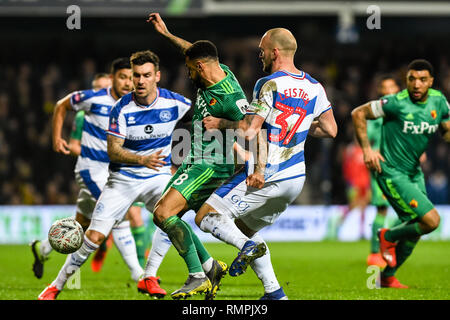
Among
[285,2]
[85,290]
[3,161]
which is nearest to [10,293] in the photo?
[85,290]

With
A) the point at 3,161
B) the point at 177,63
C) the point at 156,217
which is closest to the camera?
the point at 156,217

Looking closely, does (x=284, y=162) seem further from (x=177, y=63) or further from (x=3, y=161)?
(x=177, y=63)

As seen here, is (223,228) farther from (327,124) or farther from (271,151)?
(327,124)

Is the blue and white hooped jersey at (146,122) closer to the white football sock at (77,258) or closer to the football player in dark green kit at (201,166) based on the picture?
the white football sock at (77,258)

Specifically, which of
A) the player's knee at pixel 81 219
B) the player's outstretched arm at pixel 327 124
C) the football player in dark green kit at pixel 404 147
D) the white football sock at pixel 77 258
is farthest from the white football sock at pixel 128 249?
the player's outstretched arm at pixel 327 124

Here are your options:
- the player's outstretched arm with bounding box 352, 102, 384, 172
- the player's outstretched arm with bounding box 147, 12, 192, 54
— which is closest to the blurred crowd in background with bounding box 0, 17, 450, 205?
the player's outstretched arm with bounding box 352, 102, 384, 172

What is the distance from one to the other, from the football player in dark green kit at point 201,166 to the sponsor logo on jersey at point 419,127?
257cm

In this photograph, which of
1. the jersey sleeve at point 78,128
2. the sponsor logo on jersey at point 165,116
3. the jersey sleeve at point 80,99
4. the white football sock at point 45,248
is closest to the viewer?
the sponsor logo on jersey at point 165,116

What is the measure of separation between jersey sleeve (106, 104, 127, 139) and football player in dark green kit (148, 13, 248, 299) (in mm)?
926

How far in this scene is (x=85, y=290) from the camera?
8312 mm

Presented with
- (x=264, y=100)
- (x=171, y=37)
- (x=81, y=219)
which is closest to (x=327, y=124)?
(x=264, y=100)

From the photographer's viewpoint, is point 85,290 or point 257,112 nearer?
point 257,112

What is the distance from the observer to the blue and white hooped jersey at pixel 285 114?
20.3 feet

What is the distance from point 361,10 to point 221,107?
52.3ft
